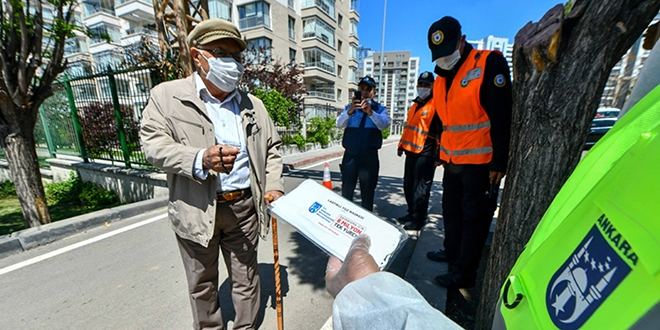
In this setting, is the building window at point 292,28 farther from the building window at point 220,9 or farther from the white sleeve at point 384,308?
the white sleeve at point 384,308

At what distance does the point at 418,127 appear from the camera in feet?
11.8

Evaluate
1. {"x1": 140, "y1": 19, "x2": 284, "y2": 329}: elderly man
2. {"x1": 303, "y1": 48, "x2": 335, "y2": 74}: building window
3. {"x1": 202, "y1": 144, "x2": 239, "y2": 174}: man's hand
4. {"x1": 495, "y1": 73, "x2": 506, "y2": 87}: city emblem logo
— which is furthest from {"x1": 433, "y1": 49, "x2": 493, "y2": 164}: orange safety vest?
{"x1": 303, "y1": 48, "x2": 335, "y2": 74}: building window

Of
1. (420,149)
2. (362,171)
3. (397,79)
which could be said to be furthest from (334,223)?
(397,79)

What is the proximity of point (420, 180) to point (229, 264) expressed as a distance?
2687 mm

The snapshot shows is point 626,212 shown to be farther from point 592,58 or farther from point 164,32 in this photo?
point 164,32

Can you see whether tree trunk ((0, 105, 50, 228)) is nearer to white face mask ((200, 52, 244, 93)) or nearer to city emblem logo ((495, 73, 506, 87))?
white face mask ((200, 52, 244, 93))

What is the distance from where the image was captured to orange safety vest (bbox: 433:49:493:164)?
1.92m

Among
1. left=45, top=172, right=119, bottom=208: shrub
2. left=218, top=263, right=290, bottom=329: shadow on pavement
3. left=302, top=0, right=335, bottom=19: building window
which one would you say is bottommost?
left=45, top=172, right=119, bottom=208: shrub

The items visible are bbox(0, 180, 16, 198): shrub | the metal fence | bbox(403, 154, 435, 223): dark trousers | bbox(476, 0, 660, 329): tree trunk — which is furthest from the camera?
bbox(0, 180, 16, 198): shrub

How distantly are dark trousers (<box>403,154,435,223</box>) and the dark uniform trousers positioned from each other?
250 cm

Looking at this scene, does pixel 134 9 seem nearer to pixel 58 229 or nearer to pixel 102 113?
pixel 102 113

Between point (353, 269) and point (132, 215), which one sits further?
point (132, 215)

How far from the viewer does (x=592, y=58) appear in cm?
109

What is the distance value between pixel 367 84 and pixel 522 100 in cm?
203
